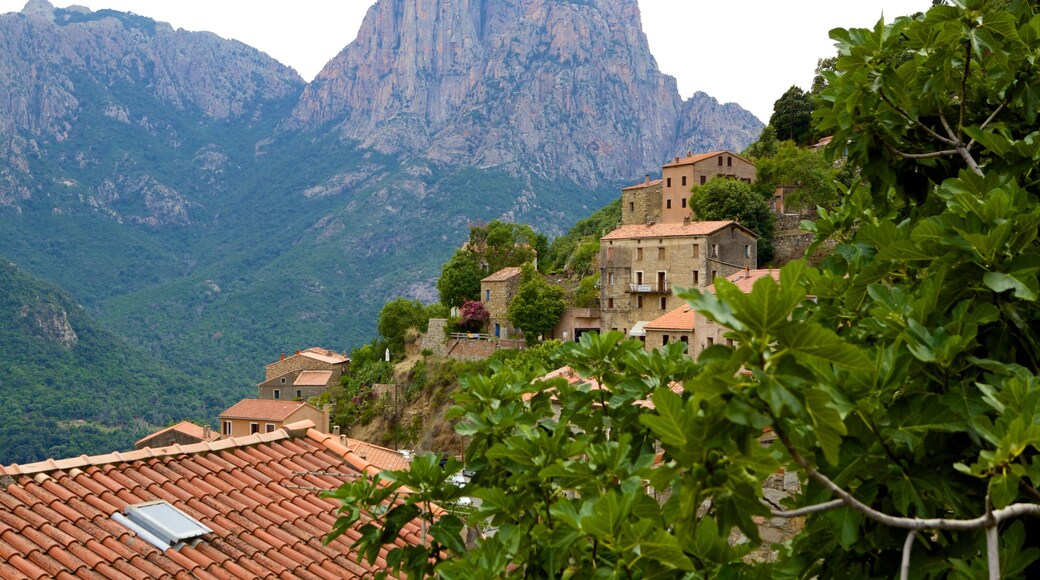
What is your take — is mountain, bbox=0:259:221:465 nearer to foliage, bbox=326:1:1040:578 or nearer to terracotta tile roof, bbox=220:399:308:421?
terracotta tile roof, bbox=220:399:308:421

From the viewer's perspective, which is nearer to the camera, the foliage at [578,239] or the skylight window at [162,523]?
the skylight window at [162,523]

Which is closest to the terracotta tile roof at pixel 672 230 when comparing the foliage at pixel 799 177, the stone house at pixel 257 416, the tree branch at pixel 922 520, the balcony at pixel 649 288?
the balcony at pixel 649 288

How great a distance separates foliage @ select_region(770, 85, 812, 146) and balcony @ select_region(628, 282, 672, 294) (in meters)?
18.3

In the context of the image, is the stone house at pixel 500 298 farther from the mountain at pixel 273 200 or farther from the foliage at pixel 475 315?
the mountain at pixel 273 200

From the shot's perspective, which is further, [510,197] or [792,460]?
[510,197]

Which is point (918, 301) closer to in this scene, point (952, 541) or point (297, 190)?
point (952, 541)

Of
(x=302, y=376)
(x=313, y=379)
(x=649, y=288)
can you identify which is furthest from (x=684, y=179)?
(x=302, y=376)

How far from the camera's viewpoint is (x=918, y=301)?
353cm

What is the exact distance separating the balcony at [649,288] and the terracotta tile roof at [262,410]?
1898 centimetres

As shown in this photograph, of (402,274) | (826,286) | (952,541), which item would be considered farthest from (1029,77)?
(402,274)

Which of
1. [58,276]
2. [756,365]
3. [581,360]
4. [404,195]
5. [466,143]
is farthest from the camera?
[466,143]

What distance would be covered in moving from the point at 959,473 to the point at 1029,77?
2467mm

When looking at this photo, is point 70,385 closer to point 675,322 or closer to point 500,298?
point 500,298

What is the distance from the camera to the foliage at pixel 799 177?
5212cm
